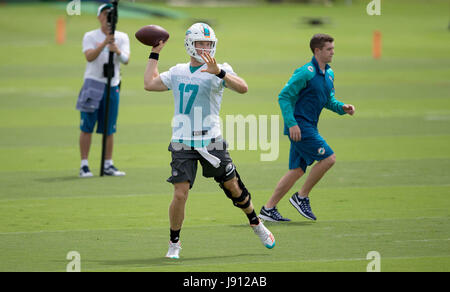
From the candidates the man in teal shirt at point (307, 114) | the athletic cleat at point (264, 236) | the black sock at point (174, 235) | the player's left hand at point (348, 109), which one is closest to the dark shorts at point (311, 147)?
the man in teal shirt at point (307, 114)

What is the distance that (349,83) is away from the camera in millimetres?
23781

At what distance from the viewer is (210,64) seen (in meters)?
7.96

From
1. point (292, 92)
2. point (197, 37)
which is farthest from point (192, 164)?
point (292, 92)

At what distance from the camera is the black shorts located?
828 cm

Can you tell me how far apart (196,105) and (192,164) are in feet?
1.79

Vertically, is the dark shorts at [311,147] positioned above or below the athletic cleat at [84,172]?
below

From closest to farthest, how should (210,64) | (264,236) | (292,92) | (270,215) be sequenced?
(210,64) → (264,236) → (292,92) → (270,215)

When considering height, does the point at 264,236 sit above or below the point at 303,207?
below

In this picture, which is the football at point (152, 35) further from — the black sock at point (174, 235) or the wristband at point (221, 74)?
the black sock at point (174, 235)

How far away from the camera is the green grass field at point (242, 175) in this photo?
8633 millimetres

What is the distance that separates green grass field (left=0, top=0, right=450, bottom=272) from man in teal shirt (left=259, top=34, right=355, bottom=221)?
0.36 meters

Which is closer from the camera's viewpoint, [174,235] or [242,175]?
[174,235]

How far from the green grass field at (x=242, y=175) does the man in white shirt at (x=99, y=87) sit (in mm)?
448

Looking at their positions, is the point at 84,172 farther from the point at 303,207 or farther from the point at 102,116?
the point at 303,207
